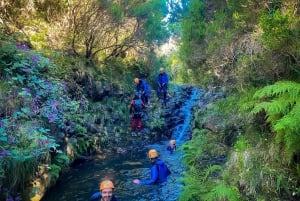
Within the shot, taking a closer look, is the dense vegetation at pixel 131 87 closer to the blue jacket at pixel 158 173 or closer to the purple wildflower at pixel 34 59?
the purple wildflower at pixel 34 59

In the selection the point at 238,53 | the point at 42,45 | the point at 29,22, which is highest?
the point at 29,22

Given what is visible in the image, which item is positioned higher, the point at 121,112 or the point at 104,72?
the point at 104,72

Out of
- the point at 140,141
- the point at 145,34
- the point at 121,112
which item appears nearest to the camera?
the point at 140,141

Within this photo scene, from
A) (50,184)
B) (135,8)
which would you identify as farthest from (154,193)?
(135,8)

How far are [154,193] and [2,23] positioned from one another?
6632 mm

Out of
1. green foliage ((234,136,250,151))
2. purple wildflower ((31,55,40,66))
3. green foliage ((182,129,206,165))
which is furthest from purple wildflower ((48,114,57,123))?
green foliage ((234,136,250,151))

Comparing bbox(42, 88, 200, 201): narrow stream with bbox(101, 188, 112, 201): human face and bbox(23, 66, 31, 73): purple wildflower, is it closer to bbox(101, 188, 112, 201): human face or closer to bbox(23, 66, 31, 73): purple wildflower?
bbox(101, 188, 112, 201): human face

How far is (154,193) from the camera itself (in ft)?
25.3

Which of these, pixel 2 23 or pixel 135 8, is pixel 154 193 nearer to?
pixel 2 23

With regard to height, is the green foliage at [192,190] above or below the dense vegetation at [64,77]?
below

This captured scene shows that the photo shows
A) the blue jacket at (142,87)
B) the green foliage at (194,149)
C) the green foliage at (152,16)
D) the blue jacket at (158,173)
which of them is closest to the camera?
the blue jacket at (158,173)

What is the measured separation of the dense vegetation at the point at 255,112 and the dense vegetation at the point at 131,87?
0.02 m

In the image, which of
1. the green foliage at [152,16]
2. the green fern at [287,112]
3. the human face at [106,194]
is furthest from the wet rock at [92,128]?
the green fern at [287,112]

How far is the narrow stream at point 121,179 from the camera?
24.5 ft
